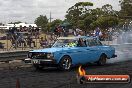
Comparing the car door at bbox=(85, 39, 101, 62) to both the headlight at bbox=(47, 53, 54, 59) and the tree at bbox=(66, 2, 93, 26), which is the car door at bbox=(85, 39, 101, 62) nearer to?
the headlight at bbox=(47, 53, 54, 59)

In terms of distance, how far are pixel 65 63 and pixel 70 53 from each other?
524 millimetres

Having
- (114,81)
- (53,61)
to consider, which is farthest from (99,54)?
(114,81)

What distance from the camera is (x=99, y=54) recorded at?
16.0m

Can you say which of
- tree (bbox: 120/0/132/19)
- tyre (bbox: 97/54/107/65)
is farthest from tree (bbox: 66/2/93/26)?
tyre (bbox: 97/54/107/65)

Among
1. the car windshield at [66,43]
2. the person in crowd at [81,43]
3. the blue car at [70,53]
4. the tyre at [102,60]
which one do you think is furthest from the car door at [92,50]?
the car windshield at [66,43]

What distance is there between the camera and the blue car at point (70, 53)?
13.6 meters

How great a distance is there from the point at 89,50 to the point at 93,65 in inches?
56.9

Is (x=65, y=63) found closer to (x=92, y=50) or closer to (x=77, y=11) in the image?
(x=92, y=50)

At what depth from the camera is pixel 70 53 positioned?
1419 centimetres

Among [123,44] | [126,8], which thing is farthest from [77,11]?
[123,44]

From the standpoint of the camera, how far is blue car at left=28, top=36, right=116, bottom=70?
13.6 metres

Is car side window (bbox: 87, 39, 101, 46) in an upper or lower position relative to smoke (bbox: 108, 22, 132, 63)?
upper

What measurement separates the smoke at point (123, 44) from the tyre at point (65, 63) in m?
4.71

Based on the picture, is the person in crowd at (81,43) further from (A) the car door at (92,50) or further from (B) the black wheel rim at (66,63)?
(B) the black wheel rim at (66,63)
